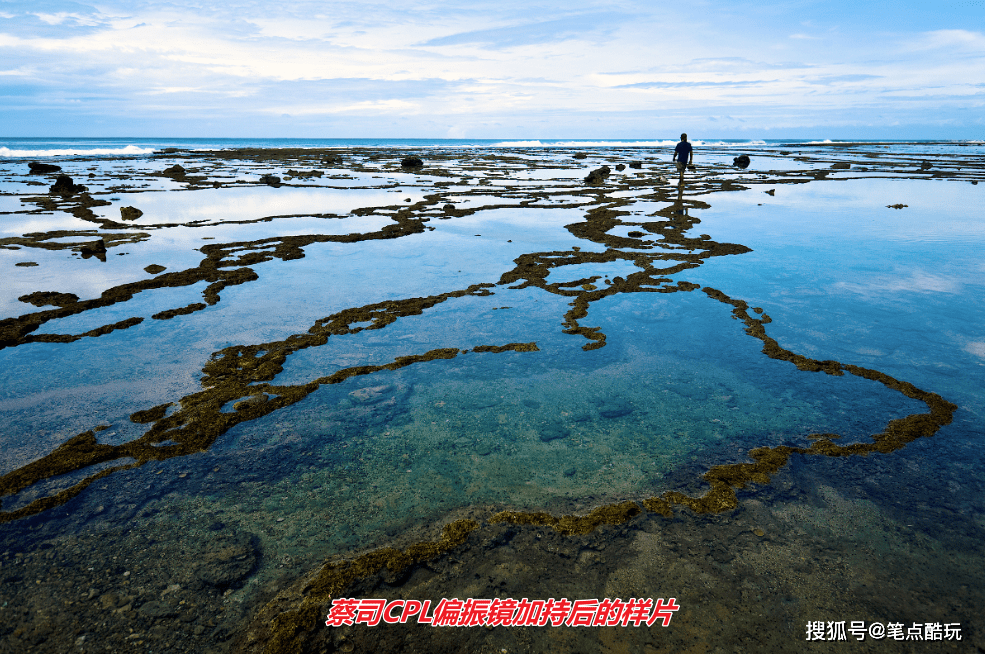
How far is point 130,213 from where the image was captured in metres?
21.2

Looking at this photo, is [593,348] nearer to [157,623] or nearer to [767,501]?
[767,501]

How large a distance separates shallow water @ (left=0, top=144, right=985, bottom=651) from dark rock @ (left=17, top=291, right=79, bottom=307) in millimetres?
93

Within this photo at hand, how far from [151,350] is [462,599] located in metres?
6.82

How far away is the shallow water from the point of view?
3.75 m

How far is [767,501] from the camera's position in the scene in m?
4.67

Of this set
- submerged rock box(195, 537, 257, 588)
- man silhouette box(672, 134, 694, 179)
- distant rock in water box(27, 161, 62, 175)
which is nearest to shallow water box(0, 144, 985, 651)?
submerged rock box(195, 537, 257, 588)

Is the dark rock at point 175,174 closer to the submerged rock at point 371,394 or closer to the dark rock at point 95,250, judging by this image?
the dark rock at point 95,250

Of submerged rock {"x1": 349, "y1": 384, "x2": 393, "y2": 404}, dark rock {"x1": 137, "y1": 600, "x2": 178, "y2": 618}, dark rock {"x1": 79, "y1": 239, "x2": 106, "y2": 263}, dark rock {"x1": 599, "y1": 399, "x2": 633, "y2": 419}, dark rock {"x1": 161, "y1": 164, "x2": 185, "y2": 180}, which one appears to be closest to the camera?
dark rock {"x1": 137, "y1": 600, "x2": 178, "y2": 618}

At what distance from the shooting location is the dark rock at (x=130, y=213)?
819 inches

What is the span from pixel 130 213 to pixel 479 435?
22.2 meters

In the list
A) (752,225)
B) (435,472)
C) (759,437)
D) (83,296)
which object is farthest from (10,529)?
(752,225)

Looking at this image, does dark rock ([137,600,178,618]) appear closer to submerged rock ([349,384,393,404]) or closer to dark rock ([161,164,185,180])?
submerged rock ([349,384,393,404])

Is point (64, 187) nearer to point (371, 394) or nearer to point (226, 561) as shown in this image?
point (371, 394)

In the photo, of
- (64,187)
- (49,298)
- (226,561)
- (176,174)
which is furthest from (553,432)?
(176,174)
